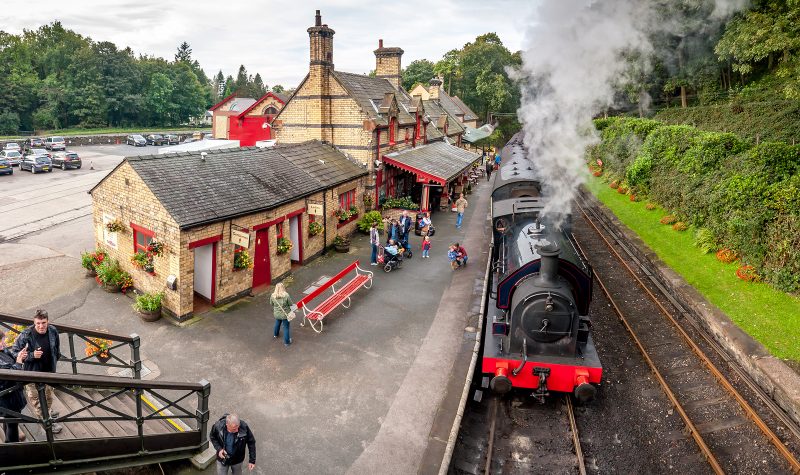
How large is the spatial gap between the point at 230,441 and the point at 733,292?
13.6m

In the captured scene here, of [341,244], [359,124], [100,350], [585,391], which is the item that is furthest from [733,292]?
[100,350]

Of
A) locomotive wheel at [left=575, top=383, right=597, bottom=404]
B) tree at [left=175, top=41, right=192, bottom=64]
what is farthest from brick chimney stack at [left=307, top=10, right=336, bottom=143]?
tree at [left=175, top=41, right=192, bottom=64]

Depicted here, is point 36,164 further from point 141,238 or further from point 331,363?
point 331,363

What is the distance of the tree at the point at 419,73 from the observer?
257 feet

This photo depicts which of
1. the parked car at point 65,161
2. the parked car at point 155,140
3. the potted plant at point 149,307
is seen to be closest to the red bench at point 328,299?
the potted plant at point 149,307

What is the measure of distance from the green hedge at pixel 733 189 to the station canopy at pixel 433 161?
908cm

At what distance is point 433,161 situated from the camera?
24219mm

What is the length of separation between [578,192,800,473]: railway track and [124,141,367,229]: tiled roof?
10.6 metres

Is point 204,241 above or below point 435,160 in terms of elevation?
below

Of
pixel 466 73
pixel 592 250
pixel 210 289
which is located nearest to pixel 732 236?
pixel 592 250

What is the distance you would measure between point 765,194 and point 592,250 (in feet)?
19.1

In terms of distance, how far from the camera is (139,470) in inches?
256

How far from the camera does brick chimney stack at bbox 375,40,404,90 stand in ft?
87.4

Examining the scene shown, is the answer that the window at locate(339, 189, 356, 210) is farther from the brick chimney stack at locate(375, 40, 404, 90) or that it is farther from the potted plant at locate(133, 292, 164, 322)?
the brick chimney stack at locate(375, 40, 404, 90)
